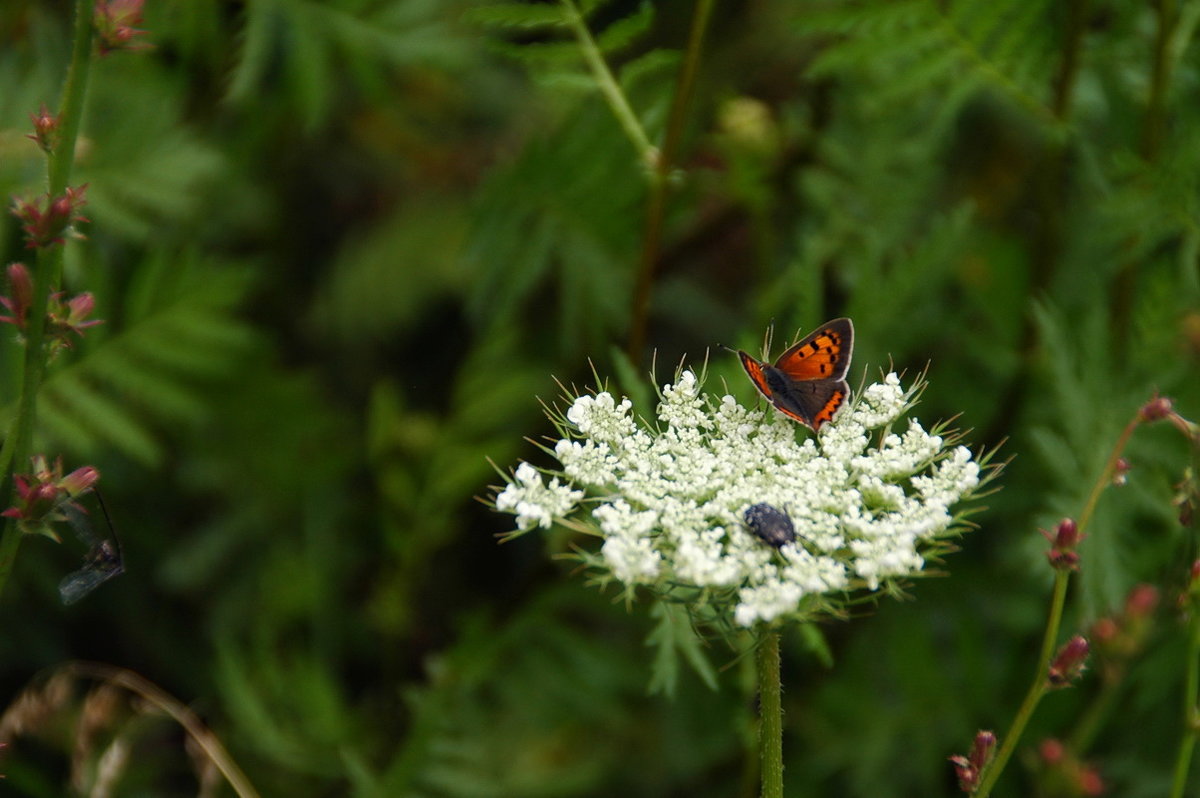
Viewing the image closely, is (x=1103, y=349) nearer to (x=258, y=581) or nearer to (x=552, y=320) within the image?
(x=552, y=320)

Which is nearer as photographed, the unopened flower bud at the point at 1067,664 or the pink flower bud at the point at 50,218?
the pink flower bud at the point at 50,218

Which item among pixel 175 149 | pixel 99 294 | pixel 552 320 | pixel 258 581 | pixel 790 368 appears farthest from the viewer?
pixel 552 320

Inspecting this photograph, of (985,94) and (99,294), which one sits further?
(985,94)

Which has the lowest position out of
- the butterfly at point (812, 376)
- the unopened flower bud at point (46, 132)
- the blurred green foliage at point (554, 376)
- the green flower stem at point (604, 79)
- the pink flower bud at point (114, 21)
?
the blurred green foliage at point (554, 376)

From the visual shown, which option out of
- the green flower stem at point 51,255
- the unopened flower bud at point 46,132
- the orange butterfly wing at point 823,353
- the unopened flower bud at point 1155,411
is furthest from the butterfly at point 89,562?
the unopened flower bud at point 1155,411

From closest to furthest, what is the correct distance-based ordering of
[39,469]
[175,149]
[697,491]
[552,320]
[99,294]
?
1. [39,469]
2. [697,491]
3. [99,294]
4. [175,149]
5. [552,320]

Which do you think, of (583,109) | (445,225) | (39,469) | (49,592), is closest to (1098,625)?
(39,469)

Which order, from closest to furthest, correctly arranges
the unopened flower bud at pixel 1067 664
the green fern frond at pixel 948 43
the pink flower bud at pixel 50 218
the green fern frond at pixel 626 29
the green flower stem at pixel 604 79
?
the pink flower bud at pixel 50 218, the unopened flower bud at pixel 1067 664, the green fern frond at pixel 626 29, the green flower stem at pixel 604 79, the green fern frond at pixel 948 43

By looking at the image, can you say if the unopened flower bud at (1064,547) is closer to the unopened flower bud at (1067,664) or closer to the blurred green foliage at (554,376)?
the unopened flower bud at (1067,664)

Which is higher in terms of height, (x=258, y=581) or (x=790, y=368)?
(x=790, y=368)
